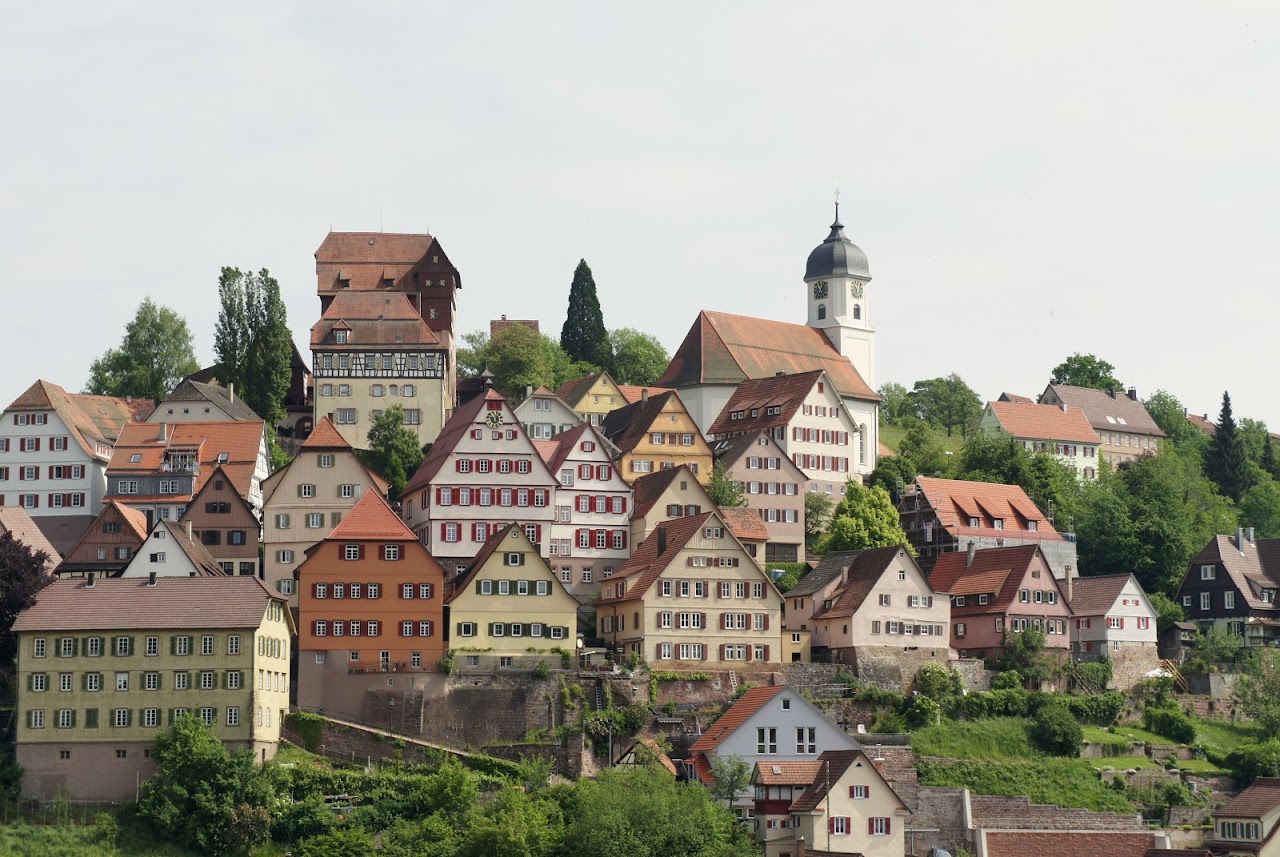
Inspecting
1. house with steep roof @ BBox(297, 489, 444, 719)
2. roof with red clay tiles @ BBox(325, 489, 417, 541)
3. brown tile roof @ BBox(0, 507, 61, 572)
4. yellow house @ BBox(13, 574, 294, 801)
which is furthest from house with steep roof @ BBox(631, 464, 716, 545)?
brown tile roof @ BBox(0, 507, 61, 572)

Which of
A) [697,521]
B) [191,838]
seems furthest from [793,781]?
[191,838]

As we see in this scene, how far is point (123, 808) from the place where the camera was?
83562 mm

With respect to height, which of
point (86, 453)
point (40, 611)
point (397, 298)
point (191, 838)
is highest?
point (397, 298)

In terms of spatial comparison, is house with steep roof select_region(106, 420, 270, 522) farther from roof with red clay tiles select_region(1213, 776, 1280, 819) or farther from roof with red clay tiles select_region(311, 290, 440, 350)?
roof with red clay tiles select_region(1213, 776, 1280, 819)

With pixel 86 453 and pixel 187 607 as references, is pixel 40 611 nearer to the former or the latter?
pixel 187 607

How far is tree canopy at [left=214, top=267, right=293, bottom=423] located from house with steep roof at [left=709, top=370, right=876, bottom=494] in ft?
85.5

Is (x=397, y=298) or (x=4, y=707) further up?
(x=397, y=298)

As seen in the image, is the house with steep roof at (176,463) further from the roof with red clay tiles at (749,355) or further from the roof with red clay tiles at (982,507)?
the roof with red clay tiles at (982,507)

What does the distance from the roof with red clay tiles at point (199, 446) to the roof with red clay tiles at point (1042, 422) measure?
60.9 m

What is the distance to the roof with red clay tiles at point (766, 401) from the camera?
126m

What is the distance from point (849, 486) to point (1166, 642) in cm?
1812

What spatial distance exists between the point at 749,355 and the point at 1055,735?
47.2 meters

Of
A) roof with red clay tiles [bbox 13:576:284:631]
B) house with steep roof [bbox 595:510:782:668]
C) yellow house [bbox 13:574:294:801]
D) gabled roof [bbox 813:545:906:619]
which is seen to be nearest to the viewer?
yellow house [bbox 13:574:294:801]

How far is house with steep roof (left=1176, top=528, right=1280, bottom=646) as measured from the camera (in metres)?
116
